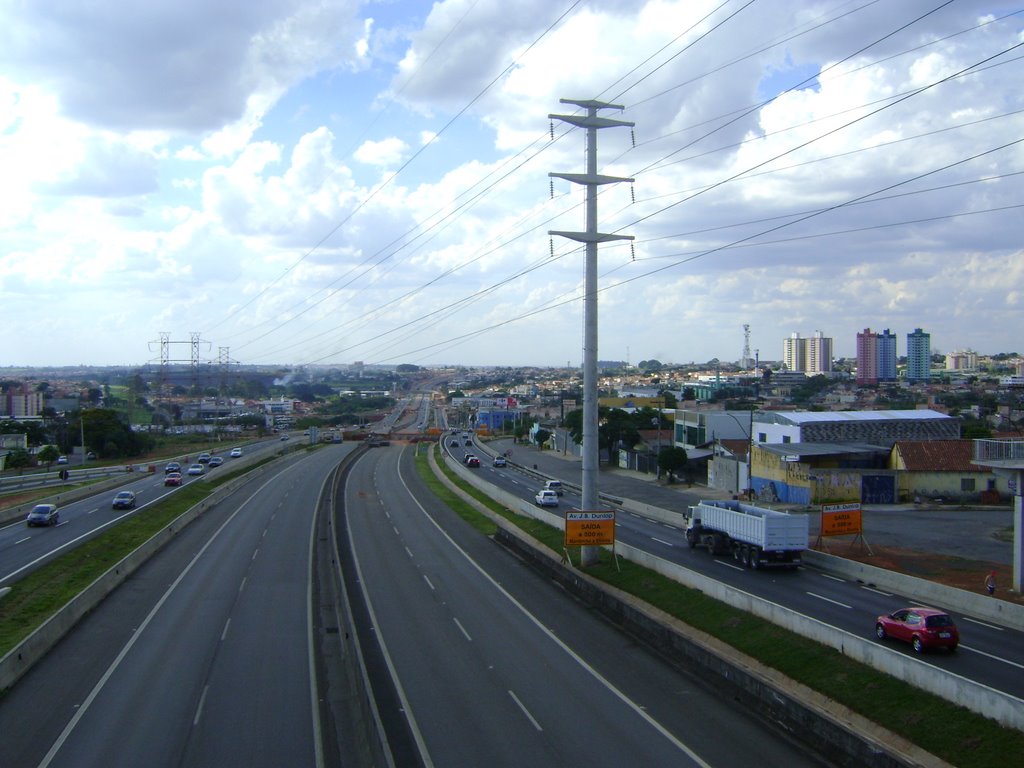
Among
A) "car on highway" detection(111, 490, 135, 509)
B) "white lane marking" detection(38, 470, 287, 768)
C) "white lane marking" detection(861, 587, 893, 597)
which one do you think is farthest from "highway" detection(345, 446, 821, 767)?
"car on highway" detection(111, 490, 135, 509)

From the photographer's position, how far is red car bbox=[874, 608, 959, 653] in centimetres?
1978

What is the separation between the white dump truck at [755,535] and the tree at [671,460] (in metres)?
33.4

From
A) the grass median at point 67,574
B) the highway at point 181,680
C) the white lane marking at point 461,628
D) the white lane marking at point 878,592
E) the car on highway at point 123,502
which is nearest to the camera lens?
the highway at point 181,680

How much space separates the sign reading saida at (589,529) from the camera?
1280 inches

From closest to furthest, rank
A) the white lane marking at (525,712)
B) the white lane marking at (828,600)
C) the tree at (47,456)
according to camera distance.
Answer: the white lane marking at (525,712) → the white lane marking at (828,600) → the tree at (47,456)

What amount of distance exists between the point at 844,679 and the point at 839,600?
330 inches

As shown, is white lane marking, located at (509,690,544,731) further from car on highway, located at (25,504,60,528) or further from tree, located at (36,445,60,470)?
tree, located at (36,445,60,470)

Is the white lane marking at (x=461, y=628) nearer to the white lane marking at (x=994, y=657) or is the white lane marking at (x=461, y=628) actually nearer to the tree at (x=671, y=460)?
the white lane marking at (x=994, y=657)

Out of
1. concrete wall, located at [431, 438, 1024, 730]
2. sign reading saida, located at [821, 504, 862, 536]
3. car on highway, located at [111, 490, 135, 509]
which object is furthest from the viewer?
car on highway, located at [111, 490, 135, 509]

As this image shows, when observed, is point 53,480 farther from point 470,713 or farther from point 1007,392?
point 1007,392

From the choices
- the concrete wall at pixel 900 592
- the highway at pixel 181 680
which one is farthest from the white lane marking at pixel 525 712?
the concrete wall at pixel 900 592

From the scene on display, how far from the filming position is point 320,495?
207 ft

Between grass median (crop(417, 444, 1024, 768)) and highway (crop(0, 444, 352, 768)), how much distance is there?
419 inches

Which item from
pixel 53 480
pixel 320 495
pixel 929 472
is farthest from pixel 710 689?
pixel 53 480
